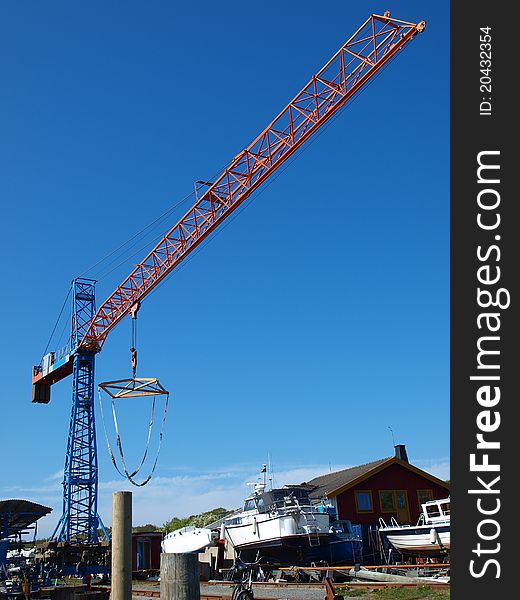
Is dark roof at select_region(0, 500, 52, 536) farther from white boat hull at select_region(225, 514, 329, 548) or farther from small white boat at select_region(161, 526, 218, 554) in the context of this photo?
white boat hull at select_region(225, 514, 329, 548)

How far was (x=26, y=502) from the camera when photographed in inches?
1242

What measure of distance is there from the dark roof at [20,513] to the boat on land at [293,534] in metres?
9.68

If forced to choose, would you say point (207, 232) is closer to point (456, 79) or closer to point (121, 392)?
point (121, 392)

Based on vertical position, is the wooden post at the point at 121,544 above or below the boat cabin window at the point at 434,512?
above

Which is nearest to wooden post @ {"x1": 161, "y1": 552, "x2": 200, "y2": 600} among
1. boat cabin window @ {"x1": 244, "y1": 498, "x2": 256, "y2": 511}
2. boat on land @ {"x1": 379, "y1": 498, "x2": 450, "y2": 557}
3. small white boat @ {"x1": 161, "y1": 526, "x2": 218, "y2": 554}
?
boat on land @ {"x1": 379, "y1": 498, "x2": 450, "y2": 557}

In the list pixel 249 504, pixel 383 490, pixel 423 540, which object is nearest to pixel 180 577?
pixel 423 540

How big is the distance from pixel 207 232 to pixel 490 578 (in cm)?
3845

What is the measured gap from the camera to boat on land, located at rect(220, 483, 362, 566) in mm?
32281

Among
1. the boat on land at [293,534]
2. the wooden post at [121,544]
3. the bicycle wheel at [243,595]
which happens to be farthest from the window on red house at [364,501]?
the wooden post at [121,544]

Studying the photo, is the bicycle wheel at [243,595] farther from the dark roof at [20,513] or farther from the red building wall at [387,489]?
the red building wall at [387,489]

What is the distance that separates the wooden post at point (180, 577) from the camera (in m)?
6.54

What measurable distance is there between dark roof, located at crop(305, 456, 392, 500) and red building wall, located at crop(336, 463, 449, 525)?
47 cm

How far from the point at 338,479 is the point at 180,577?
3787cm

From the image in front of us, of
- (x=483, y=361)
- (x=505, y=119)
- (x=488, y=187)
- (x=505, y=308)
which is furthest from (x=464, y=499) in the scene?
(x=505, y=119)
